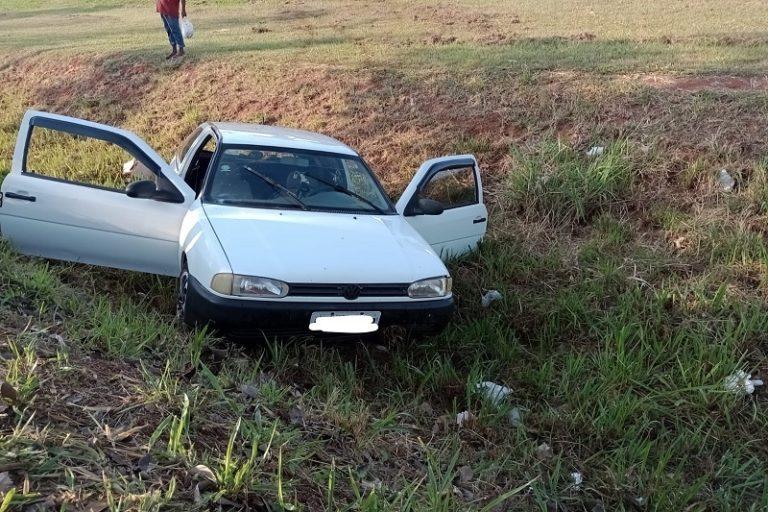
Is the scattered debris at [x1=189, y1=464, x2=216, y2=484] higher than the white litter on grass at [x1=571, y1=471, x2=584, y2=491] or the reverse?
higher

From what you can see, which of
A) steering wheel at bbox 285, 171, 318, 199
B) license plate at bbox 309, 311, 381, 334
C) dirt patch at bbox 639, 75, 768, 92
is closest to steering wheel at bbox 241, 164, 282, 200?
steering wheel at bbox 285, 171, 318, 199

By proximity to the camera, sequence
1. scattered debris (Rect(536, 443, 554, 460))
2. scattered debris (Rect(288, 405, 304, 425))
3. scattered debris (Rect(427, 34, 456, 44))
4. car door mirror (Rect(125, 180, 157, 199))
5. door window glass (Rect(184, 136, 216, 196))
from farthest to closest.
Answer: scattered debris (Rect(427, 34, 456, 44)), door window glass (Rect(184, 136, 216, 196)), car door mirror (Rect(125, 180, 157, 199)), scattered debris (Rect(536, 443, 554, 460)), scattered debris (Rect(288, 405, 304, 425))

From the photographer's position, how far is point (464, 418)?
12.3ft

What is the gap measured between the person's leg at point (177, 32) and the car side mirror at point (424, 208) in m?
9.13

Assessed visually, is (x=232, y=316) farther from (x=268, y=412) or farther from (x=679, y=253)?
(x=679, y=253)

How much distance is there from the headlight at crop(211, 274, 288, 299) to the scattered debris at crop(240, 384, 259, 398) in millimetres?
595

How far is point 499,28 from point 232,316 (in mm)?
12265

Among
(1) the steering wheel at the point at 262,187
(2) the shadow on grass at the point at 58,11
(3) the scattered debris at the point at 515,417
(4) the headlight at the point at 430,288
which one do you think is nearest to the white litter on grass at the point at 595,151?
(4) the headlight at the point at 430,288

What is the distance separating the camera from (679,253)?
5.74m

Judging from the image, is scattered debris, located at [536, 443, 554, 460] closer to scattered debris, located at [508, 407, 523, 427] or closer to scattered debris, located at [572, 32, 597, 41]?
scattered debris, located at [508, 407, 523, 427]

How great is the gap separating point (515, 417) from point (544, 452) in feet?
1.16

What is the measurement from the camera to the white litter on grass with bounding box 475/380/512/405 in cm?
400

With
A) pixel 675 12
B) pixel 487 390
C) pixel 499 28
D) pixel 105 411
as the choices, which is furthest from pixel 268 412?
pixel 675 12

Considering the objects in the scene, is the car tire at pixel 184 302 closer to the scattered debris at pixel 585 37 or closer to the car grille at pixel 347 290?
the car grille at pixel 347 290
